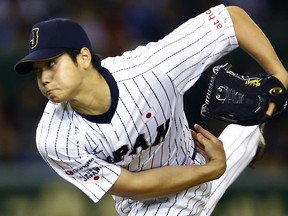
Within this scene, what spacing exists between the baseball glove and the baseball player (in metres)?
0.06

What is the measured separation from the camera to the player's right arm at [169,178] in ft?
14.4

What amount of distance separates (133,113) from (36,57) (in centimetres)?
57

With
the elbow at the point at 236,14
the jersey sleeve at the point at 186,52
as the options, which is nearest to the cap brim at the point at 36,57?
the jersey sleeve at the point at 186,52

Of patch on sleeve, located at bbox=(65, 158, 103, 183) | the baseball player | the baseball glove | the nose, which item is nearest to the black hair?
the baseball player

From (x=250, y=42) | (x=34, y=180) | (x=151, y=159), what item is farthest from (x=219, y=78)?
(x=34, y=180)

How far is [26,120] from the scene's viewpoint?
768 centimetres

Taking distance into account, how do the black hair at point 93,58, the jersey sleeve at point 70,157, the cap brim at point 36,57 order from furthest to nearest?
1. the jersey sleeve at point 70,157
2. the black hair at point 93,58
3. the cap brim at point 36,57

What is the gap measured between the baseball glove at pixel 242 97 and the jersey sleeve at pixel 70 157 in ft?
1.79

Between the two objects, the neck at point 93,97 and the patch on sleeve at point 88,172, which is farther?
the patch on sleeve at point 88,172

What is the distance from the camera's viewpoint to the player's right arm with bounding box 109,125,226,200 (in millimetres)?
4402

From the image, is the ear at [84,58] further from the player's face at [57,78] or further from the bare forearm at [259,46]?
the bare forearm at [259,46]

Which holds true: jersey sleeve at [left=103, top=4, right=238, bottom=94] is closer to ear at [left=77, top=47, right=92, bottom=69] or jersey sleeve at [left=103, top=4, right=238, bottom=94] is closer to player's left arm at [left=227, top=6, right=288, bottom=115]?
player's left arm at [left=227, top=6, right=288, bottom=115]

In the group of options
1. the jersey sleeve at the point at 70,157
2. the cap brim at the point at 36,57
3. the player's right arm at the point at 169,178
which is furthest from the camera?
the player's right arm at the point at 169,178

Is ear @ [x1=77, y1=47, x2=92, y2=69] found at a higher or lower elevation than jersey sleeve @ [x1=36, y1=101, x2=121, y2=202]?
higher
